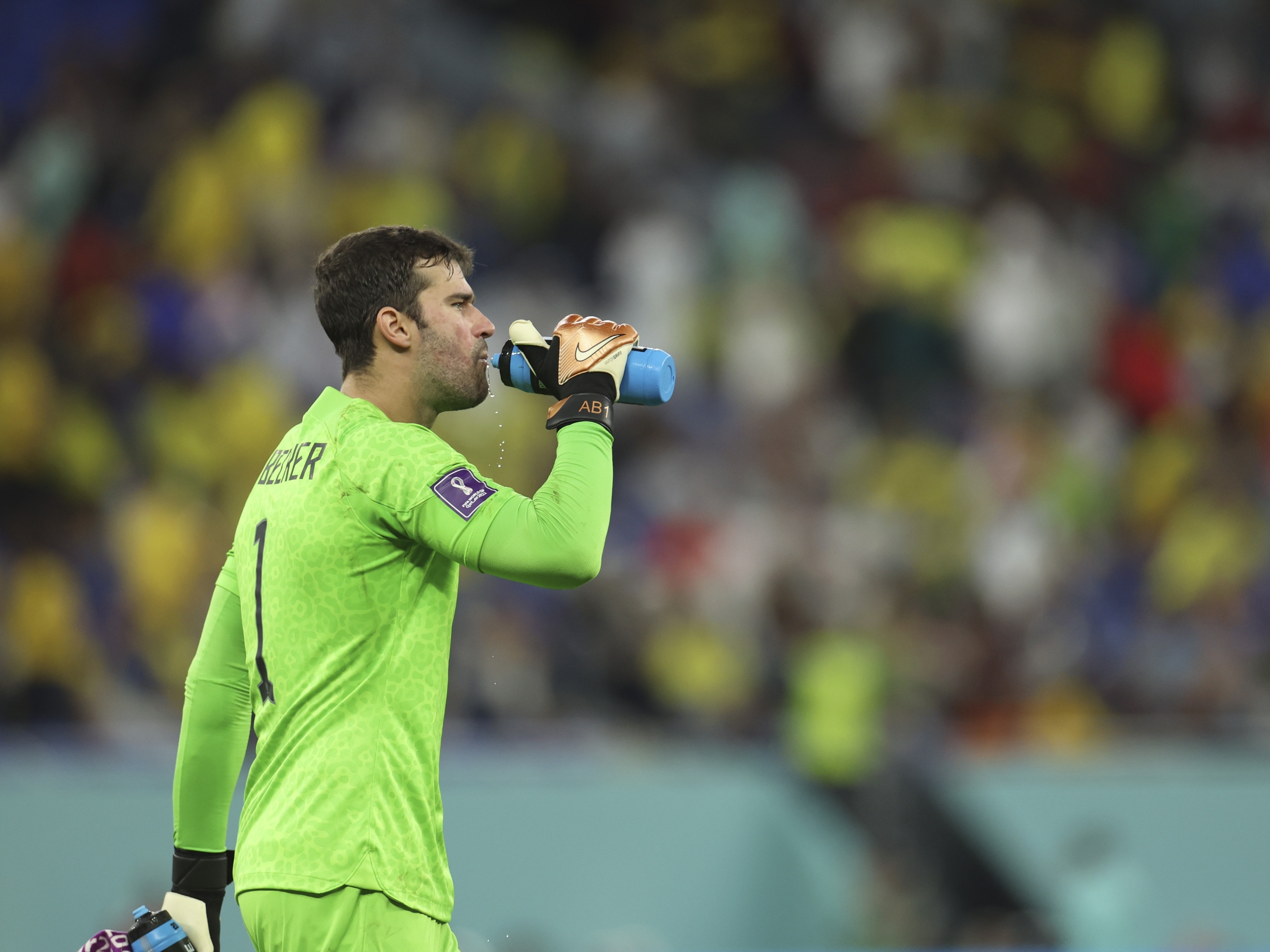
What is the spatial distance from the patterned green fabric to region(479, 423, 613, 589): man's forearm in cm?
59

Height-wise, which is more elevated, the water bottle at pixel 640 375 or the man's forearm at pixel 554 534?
the water bottle at pixel 640 375

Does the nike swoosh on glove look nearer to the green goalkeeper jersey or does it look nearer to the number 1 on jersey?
the green goalkeeper jersey

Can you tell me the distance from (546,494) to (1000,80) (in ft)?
31.7

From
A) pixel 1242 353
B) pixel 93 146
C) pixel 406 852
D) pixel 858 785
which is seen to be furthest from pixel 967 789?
pixel 93 146

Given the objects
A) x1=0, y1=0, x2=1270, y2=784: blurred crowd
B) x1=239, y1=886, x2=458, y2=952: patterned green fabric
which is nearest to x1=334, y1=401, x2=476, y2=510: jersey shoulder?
x1=239, y1=886, x2=458, y2=952: patterned green fabric

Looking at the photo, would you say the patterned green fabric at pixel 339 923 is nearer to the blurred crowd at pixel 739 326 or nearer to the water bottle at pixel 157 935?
the water bottle at pixel 157 935

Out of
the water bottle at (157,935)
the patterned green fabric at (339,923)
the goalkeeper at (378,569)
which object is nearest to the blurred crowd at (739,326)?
the water bottle at (157,935)

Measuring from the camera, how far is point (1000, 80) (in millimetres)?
11648

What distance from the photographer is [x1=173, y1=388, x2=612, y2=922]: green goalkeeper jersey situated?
2.78 m

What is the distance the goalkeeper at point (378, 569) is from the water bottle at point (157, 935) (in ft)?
0.20

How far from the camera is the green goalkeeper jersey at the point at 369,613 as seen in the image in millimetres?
2775


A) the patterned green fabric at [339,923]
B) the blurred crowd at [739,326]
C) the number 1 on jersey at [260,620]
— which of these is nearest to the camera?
the patterned green fabric at [339,923]

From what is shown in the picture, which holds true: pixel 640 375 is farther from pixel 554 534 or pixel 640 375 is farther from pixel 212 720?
pixel 212 720

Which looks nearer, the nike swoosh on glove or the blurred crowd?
the nike swoosh on glove
